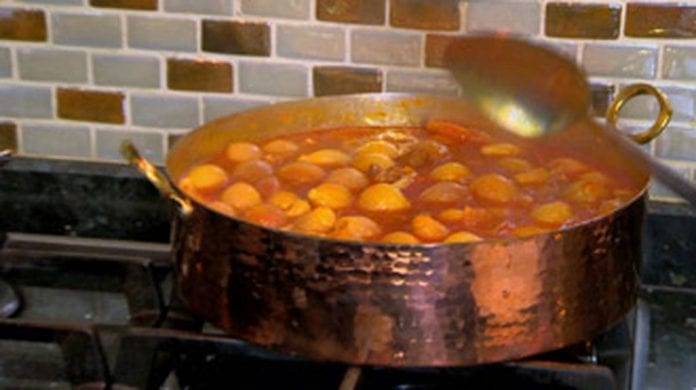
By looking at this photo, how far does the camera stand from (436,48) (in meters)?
1.48

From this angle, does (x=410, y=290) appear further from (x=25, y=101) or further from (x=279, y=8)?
(x=25, y=101)

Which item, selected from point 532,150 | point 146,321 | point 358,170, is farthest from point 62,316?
point 532,150

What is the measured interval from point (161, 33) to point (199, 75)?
0.24ft

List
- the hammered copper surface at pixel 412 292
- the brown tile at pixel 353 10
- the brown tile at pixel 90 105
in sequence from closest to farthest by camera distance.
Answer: the hammered copper surface at pixel 412 292 → the brown tile at pixel 353 10 → the brown tile at pixel 90 105

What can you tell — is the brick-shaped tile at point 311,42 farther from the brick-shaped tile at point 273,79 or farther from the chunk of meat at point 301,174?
the chunk of meat at point 301,174

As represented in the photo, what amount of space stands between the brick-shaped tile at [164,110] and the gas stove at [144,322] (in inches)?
3.0

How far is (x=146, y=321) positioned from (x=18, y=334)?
0.17 m

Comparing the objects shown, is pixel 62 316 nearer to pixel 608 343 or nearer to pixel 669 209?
pixel 608 343

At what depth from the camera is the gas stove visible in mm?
1140

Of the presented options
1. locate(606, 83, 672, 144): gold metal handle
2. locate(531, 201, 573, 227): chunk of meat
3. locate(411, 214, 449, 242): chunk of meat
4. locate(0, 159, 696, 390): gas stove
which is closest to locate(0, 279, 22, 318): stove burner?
locate(0, 159, 696, 390): gas stove

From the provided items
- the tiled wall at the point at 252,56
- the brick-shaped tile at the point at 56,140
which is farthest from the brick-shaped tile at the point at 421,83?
the brick-shaped tile at the point at 56,140

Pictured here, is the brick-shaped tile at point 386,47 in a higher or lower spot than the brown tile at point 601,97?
higher

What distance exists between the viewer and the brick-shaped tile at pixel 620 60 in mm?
1440

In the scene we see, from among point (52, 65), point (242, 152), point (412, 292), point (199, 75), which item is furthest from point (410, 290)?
point (52, 65)
